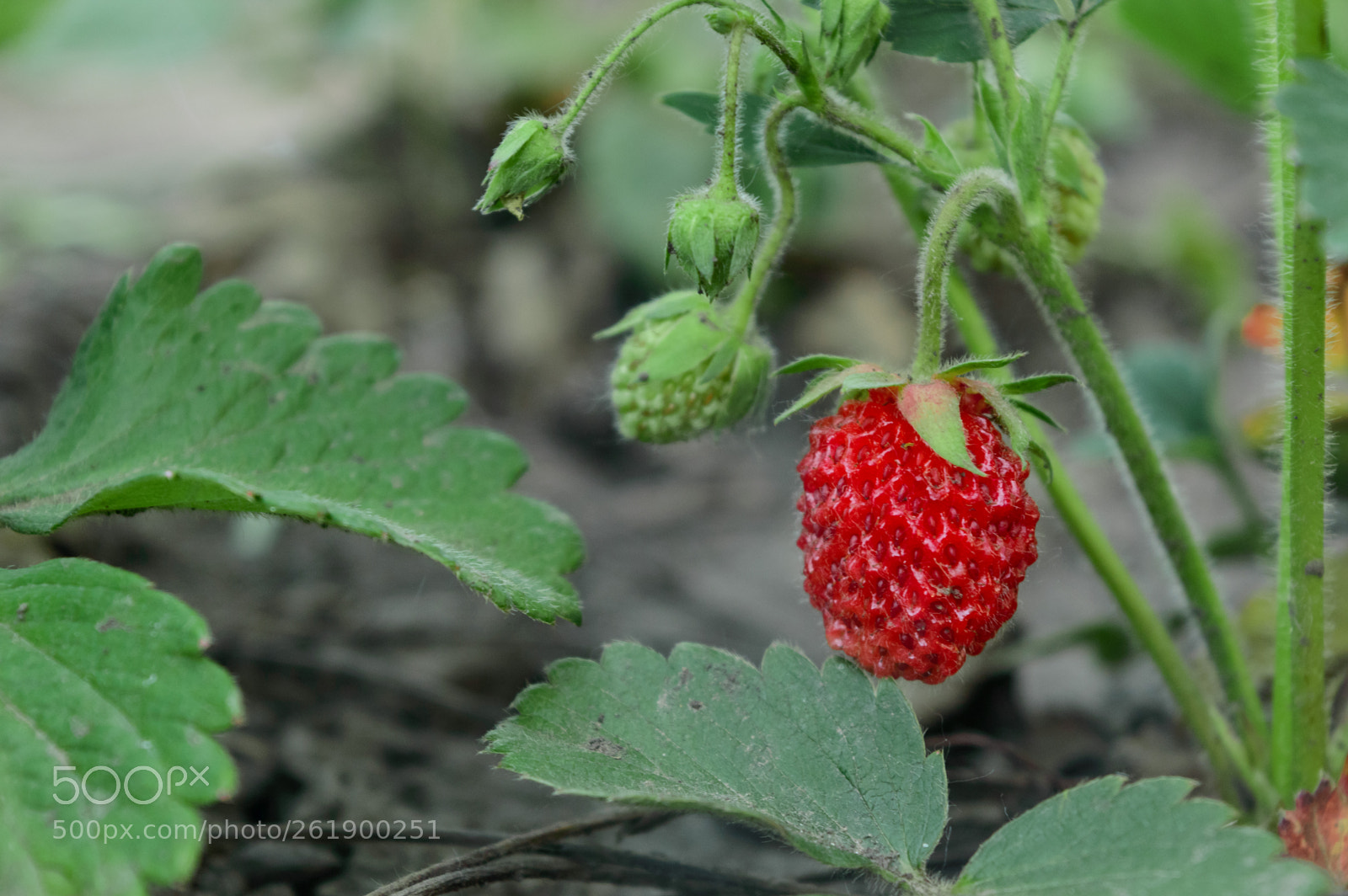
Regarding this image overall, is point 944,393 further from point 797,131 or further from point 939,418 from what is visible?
point 797,131

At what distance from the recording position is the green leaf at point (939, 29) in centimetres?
107

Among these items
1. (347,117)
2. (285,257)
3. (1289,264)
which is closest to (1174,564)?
(1289,264)

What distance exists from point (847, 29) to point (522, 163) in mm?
303

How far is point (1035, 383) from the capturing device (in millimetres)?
1001

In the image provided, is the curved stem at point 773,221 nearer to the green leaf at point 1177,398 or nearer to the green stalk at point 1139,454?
the green stalk at point 1139,454

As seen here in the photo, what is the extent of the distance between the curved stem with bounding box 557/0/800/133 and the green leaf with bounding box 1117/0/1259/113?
1358 millimetres

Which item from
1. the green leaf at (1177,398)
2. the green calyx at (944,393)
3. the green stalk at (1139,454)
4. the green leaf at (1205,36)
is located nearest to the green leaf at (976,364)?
the green calyx at (944,393)

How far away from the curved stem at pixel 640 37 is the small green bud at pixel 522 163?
0.02m

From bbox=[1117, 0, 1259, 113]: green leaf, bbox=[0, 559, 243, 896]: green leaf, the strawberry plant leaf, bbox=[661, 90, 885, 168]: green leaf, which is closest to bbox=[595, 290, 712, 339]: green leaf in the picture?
bbox=[661, 90, 885, 168]: green leaf

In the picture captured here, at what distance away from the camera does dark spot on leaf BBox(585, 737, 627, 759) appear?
965mm

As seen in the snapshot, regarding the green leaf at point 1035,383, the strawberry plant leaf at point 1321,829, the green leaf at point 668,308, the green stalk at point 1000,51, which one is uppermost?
the green stalk at point 1000,51

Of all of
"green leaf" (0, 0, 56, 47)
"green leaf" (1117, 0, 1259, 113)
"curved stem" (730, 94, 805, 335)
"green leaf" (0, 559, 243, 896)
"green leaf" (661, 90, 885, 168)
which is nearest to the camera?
"green leaf" (0, 559, 243, 896)

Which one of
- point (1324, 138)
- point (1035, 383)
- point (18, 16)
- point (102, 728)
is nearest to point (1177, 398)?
point (1035, 383)

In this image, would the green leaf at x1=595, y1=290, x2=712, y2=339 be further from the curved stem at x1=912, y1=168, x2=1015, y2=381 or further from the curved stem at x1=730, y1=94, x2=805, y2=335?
the curved stem at x1=912, y1=168, x2=1015, y2=381
